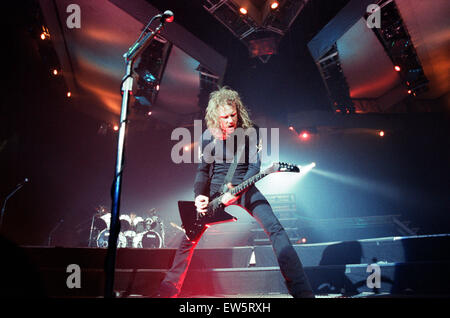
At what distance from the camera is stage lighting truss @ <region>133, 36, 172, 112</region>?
6663 millimetres

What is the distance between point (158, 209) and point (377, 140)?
9.32 meters

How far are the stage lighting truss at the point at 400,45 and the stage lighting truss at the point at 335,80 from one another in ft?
3.57

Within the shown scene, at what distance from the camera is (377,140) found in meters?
10.4

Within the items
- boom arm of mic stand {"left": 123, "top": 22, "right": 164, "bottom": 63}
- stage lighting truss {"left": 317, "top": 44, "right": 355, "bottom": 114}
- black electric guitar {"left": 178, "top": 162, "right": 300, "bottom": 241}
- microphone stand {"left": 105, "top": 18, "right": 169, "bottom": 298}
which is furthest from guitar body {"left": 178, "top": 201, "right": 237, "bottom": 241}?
stage lighting truss {"left": 317, "top": 44, "right": 355, "bottom": 114}

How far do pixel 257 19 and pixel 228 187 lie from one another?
465 cm

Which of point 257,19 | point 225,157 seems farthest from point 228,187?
point 257,19

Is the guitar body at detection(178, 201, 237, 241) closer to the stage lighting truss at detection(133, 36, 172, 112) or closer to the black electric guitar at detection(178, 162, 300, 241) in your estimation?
the black electric guitar at detection(178, 162, 300, 241)

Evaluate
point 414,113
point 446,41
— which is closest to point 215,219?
point 446,41

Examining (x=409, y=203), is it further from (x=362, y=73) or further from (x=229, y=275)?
(x=229, y=275)

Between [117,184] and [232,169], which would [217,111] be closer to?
[232,169]

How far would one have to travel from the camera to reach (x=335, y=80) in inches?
291

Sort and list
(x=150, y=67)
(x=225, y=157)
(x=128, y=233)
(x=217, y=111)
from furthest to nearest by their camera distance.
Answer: (x=128, y=233)
(x=150, y=67)
(x=217, y=111)
(x=225, y=157)

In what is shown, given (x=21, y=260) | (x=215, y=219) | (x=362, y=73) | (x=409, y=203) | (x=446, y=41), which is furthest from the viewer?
(x=409, y=203)

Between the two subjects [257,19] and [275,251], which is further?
[257,19]
